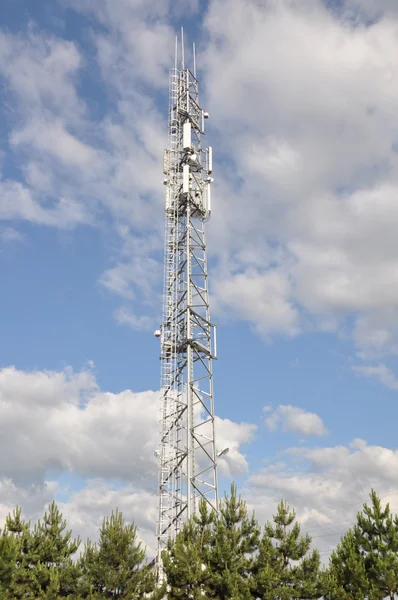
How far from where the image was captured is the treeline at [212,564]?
1337 inches

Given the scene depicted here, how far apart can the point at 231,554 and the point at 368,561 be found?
8.70 meters

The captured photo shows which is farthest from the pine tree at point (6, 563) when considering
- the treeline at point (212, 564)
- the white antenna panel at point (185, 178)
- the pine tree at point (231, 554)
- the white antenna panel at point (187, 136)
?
the white antenna panel at point (187, 136)

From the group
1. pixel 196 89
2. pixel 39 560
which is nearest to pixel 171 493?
pixel 39 560

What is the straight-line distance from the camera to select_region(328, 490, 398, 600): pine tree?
3481 centimetres

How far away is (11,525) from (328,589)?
19752 millimetres

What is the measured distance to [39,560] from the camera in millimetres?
35531

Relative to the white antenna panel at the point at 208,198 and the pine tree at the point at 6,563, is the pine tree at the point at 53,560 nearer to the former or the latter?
the pine tree at the point at 6,563

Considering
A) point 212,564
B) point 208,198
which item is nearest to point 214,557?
point 212,564

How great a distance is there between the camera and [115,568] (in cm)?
3488

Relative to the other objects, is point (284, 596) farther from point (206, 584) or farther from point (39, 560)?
point (39, 560)

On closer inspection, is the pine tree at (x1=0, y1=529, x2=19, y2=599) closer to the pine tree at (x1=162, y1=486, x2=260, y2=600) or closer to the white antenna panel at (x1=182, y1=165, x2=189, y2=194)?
the pine tree at (x1=162, y1=486, x2=260, y2=600)

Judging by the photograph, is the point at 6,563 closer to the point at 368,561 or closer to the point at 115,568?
the point at 115,568

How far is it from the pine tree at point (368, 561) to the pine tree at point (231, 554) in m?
5.20

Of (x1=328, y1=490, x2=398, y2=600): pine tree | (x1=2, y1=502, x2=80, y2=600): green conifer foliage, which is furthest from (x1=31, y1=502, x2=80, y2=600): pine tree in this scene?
(x1=328, y1=490, x2=398, y2=600): pine tree
